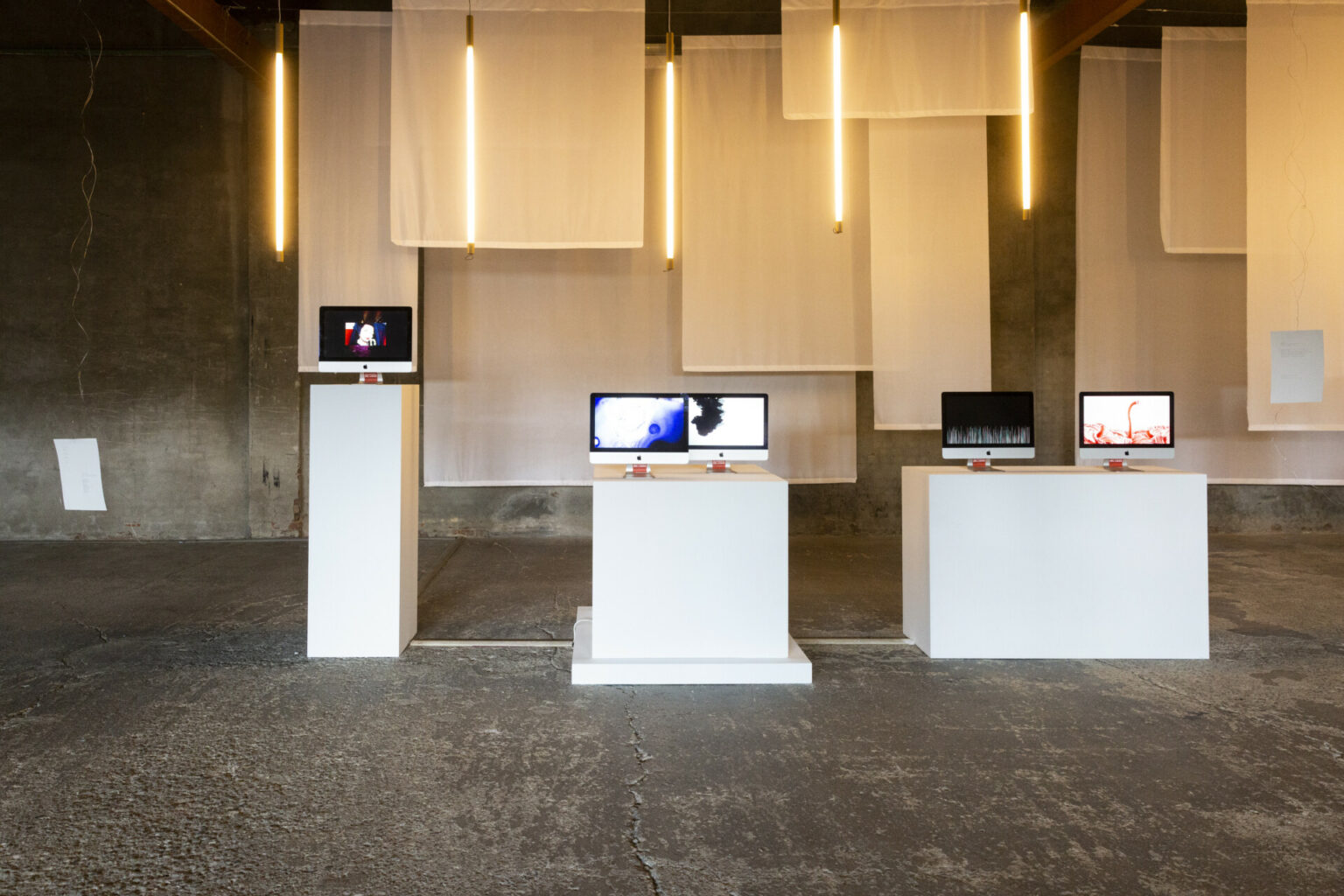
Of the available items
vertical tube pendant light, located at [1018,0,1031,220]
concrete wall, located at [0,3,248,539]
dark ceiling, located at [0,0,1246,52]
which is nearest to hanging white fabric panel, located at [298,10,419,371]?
dark ceiling, located at [0,0,1246,52]

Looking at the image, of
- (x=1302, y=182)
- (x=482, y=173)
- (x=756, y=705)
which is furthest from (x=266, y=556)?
(x=1302, y=182)

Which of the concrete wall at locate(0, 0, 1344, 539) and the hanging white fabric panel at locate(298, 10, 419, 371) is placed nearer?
the hanging white fabric panel at locate(298, 10, 419, 371)

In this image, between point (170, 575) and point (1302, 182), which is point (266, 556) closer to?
point (170, 575)

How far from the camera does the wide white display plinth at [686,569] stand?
138 inches

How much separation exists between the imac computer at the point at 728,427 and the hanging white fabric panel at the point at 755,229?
2.61 m

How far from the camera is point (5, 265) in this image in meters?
7.01

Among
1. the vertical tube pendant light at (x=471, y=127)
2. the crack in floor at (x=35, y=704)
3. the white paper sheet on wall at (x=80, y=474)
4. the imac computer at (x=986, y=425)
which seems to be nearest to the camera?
the crack in floor at (x=35, y=704)

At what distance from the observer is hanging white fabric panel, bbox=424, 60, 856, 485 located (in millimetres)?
7016

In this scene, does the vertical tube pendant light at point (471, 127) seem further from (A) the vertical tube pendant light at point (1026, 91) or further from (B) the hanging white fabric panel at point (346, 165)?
(A) the vertical tube pendant light at point (1026, 91)

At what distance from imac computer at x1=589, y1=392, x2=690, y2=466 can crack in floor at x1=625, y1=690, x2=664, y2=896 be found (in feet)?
4.11

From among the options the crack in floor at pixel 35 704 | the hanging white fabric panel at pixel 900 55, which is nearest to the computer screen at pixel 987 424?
the hanging white fabric panel at pixel 900 55

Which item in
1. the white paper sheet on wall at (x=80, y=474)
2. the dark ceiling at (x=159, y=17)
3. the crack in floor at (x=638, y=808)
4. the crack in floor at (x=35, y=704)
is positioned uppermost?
the dark ceiling at (x=159, y=17)

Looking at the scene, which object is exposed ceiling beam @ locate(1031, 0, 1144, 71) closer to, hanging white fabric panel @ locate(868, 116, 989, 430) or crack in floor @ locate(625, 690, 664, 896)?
hanging white fabric panel @ locate(868, 116, 989, 430)

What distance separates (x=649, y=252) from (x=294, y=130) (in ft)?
11.1
